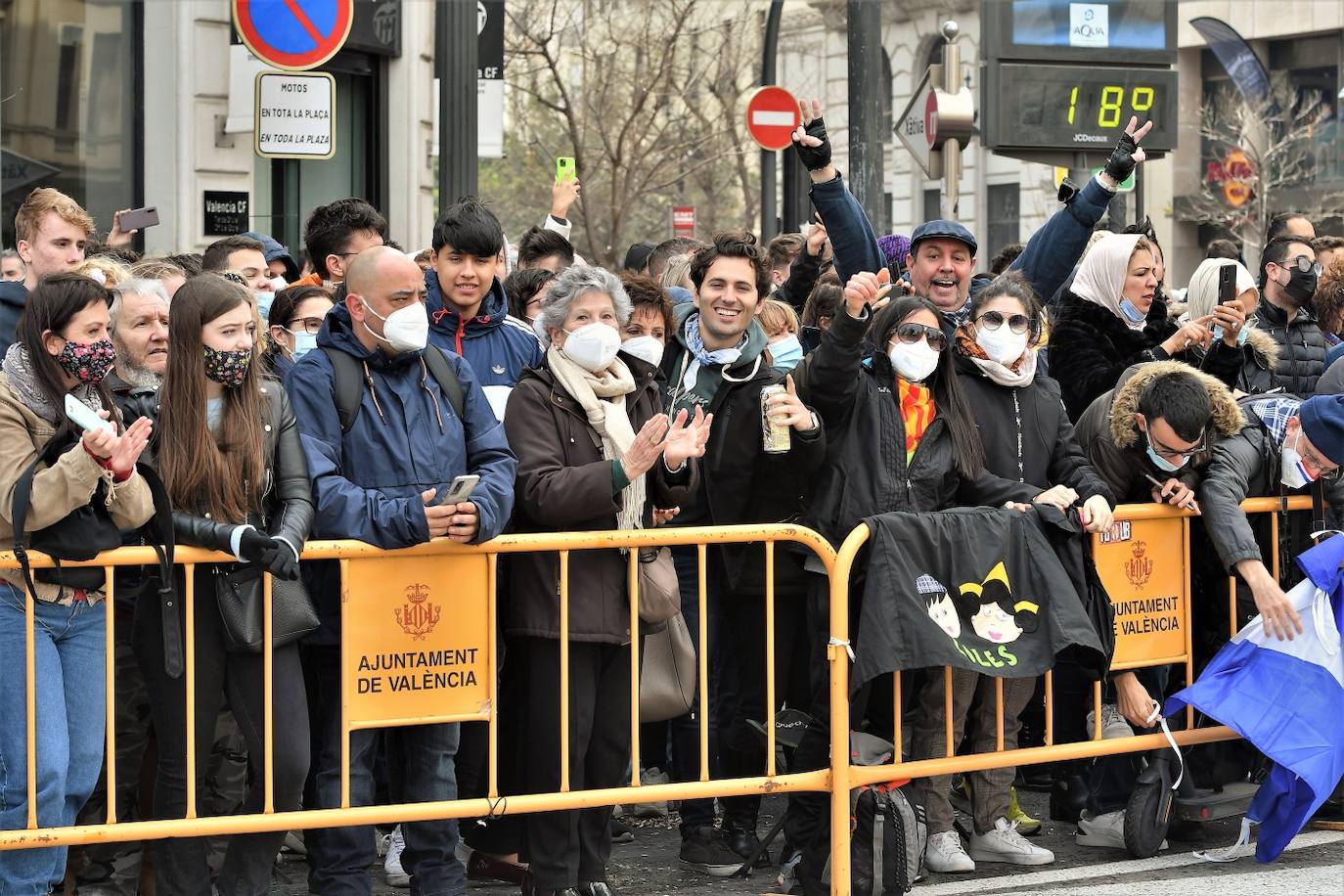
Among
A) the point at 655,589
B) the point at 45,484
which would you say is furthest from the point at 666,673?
the point at 45,484

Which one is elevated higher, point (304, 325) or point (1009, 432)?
point (304, 325)

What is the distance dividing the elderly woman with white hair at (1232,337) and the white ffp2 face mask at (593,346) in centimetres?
292

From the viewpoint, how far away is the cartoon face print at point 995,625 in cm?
609

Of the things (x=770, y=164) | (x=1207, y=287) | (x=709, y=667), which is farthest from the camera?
(x=770, y=164)

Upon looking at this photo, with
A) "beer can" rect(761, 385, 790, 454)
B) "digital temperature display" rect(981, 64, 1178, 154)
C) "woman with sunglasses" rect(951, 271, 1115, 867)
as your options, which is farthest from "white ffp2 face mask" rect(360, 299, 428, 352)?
"digital temperature display" rect(981, 64, 1178, 154)

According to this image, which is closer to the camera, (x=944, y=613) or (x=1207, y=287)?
(x=944, y=613)

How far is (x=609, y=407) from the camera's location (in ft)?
19.5

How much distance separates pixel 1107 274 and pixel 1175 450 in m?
1.36

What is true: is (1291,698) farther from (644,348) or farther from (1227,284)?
(644,348)

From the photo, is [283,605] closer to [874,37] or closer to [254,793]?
[254,793]

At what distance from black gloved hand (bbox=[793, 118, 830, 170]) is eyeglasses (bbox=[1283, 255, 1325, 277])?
2.52 metres

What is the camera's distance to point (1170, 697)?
6.58m

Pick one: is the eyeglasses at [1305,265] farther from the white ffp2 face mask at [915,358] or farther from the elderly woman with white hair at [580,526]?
the elderly woman with white hair at [580,526]

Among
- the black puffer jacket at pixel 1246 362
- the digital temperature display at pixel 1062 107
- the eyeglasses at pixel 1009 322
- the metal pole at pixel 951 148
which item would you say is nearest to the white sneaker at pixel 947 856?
the eyeglasses at pixel 1009 322
